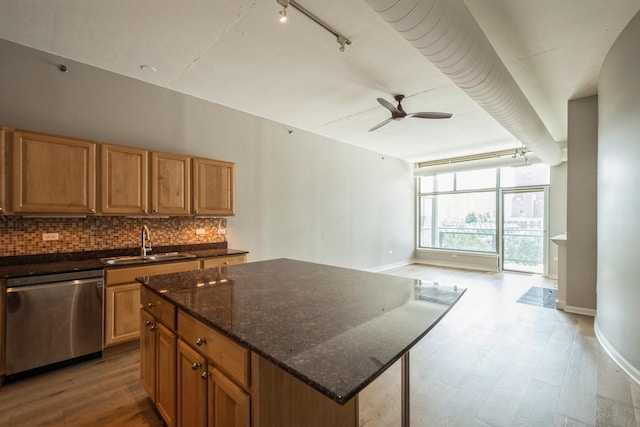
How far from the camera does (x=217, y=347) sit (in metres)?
1.17

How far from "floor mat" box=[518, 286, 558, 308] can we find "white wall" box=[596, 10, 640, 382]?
4.12 ft

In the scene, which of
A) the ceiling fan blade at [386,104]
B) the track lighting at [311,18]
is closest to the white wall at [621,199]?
the ceiling fan blade at [386,104]

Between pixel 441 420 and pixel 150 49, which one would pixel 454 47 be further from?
pixel 150 49

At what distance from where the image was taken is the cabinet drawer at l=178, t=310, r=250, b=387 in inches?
40.9

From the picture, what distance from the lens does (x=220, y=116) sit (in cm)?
397

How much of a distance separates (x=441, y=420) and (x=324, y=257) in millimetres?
3739

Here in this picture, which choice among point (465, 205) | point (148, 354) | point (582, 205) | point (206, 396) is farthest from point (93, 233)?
point (465, 205)

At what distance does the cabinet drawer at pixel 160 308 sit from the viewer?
153 centimetres

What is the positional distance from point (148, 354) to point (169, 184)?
6.30 ft

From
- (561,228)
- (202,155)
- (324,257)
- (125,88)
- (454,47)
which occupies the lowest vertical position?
(324,257)

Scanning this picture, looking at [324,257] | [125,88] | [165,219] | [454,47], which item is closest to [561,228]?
[324,257]

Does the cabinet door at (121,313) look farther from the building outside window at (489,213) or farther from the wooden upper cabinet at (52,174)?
the building outside window at (489,213)

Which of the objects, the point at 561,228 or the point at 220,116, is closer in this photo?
the point at 220,116

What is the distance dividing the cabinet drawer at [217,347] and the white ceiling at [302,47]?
88.7 inches
